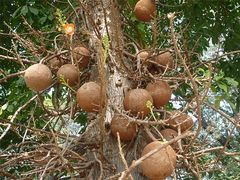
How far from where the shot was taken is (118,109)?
6.81 ft

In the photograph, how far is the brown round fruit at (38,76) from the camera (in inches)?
81.6

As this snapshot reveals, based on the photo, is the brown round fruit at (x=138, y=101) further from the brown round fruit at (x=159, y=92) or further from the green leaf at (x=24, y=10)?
the green leaf at (x=24, y=10)

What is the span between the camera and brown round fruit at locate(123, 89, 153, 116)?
6.52 ft

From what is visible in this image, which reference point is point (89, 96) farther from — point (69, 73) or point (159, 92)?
point (159, 92)

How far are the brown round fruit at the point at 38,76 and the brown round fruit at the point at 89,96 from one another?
0.19 metres

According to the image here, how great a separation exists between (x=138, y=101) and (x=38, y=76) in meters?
0.49

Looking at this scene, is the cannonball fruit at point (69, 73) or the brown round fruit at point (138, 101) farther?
the cannonball fruit at point (69, 73)

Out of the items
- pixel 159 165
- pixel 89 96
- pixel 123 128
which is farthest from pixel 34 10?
pixel 159 165

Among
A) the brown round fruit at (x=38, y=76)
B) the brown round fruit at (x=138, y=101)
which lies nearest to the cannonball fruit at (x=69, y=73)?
the brown round fruit at (x=38, y=76)

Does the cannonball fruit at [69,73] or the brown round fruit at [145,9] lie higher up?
the brown round fruit at [145,9]

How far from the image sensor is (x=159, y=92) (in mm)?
2088

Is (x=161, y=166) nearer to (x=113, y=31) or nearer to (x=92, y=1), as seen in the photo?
(x=113, y=31)

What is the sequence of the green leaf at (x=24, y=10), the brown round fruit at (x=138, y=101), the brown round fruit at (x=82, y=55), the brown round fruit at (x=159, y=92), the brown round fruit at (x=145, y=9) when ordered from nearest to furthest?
1. the brown round fruit at (x=138, y=101)
2. the brown round fruit at (x=159, y=92)
3. the brown round fruit at (x=82, y=55)
4. the brown round fruit at (x=145, y=9)
5. the green leaf at (x=24, y=10)

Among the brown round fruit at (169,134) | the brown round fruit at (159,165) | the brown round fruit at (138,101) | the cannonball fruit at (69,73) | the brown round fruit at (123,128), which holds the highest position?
the cannonball fruit at (69,73)
